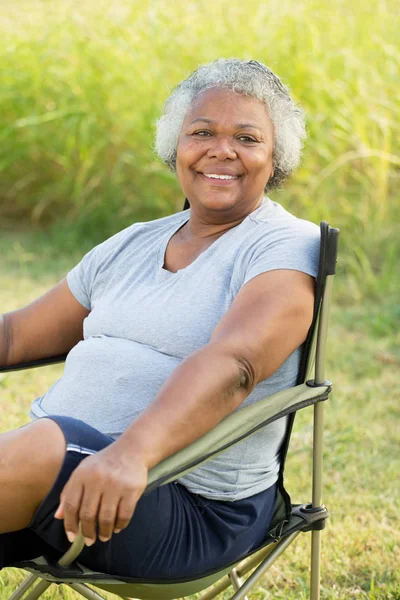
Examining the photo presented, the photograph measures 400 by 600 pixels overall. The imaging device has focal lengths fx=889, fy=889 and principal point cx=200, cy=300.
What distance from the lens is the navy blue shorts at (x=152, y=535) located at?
5.53 ft

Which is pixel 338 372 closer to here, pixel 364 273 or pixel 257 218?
pixel 364 273

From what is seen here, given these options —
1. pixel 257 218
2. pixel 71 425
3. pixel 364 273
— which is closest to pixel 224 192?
pixel 257 218

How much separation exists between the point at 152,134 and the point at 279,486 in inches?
175

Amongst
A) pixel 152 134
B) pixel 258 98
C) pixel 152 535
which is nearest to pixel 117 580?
pixel 152 535

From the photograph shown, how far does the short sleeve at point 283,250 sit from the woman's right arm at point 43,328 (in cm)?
61

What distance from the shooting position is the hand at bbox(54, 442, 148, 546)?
5.02ft

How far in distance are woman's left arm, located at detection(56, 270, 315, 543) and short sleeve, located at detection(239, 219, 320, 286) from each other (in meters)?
0.02

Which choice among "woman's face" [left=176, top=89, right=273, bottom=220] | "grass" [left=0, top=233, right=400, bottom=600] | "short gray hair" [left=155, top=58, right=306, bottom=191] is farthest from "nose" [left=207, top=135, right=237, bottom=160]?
"grass" [left=0, top=233, right=400, bottom=600]

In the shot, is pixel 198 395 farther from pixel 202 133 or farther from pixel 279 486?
pixel 202 133

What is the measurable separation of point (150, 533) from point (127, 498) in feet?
0.79

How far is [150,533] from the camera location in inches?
68.9

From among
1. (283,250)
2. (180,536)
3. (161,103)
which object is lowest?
(180,536)

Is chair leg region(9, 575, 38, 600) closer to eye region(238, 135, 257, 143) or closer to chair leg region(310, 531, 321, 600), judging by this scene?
chair leg region(310, 531, 321, 600)

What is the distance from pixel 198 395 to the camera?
1.68m
